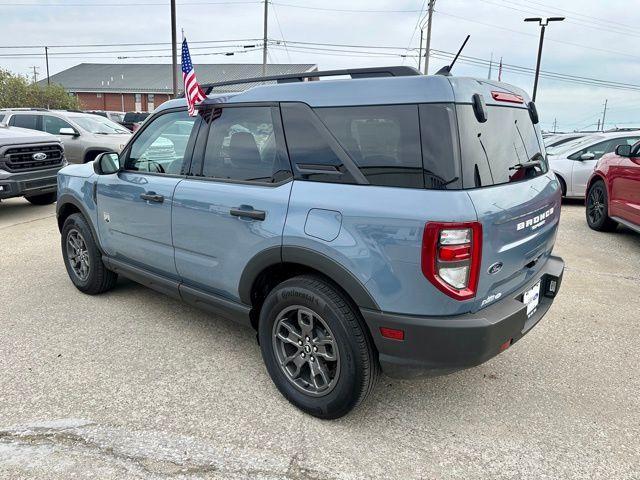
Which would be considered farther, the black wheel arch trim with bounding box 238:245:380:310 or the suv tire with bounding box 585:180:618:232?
the suv tire with bounding box 585:180:618:232

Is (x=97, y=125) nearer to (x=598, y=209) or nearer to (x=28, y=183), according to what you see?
(x=28, y=183)

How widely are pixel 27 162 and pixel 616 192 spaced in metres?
9.03

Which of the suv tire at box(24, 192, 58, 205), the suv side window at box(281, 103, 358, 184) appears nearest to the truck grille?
the suv tire at box(24, 192, 58, 205)

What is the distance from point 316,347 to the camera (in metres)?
2.66

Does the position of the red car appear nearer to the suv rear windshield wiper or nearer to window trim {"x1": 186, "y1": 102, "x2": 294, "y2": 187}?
the suv rear windshield wiper

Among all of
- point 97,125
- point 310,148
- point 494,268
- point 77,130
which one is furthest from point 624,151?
point 97,125

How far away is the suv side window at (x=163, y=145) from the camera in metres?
3.45

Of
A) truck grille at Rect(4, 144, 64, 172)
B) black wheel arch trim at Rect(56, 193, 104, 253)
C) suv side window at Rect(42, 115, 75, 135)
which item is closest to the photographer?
black wheel arch trim at Rect(56, 193, 104, 253)

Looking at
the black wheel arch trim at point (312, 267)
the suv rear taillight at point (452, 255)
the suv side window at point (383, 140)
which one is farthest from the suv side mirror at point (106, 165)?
the suv rear taillight at point (452, 255)

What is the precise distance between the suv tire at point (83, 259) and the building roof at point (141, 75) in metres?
52.9

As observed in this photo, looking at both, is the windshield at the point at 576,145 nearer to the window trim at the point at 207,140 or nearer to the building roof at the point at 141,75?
the window trim at the point at 207,140

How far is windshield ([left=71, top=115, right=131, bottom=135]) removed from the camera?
36.3 ft

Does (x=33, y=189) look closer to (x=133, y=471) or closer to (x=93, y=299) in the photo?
(x=93, y=299)

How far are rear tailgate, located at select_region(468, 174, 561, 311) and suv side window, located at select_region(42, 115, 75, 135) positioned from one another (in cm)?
1109
